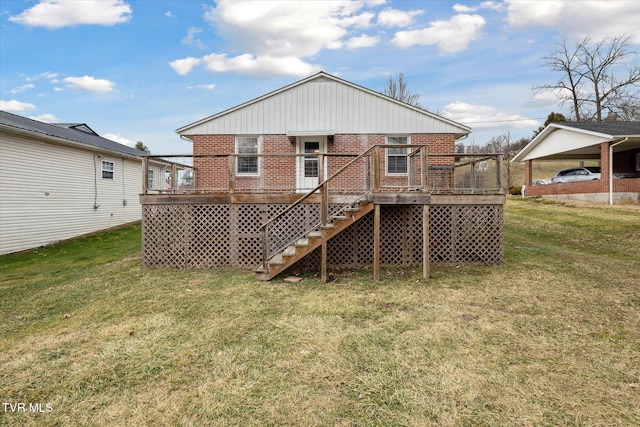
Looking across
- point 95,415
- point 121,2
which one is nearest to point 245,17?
point 121,2

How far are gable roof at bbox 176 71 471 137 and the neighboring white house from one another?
572 centimetres

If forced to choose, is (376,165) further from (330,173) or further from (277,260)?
(330,173)

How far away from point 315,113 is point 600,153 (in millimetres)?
18705

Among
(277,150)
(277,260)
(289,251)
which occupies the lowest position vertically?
(277,260)

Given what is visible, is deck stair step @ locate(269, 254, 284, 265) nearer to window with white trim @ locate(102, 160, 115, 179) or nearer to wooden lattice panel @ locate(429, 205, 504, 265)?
wooden lattice panel @ locate(429, 205, 504, 265)

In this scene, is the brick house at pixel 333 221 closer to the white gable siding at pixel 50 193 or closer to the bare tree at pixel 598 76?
the white gable siding at pixel 50 193

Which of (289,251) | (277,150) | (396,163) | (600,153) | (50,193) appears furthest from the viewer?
(600,153)

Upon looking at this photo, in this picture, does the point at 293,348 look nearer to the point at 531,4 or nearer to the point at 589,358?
the point at 589,358

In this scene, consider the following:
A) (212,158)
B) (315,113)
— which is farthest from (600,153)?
(212,158)

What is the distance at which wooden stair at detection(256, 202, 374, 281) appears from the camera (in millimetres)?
6531

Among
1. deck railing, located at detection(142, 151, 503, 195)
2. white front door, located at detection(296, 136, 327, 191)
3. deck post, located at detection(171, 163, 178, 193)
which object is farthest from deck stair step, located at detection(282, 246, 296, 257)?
white front door, located at detection(296, 136, 327, 191)

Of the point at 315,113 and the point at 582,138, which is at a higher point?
the point at 582,138

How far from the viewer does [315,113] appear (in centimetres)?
1122

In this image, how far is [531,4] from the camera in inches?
641
